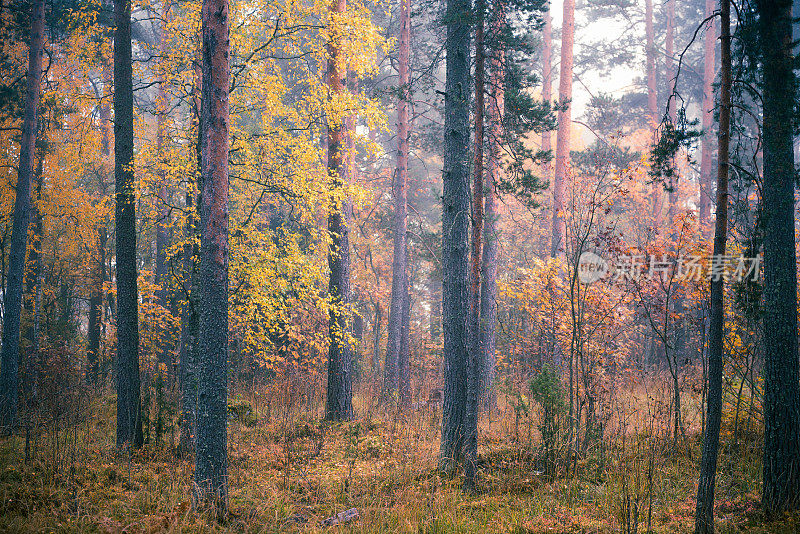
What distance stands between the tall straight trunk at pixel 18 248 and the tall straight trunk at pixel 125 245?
3.33m

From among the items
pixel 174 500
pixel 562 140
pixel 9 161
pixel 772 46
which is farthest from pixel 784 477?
pixel 9 161

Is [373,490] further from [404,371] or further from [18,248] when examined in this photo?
[18,248]

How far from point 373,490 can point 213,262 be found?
144 inches

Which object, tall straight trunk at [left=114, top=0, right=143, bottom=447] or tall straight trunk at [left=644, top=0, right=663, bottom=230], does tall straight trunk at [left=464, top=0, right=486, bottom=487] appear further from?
tall straight trunk at [left=644, top=0, right=663, bottom=230]

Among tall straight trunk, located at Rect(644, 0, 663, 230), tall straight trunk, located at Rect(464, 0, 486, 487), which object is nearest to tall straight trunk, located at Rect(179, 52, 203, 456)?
tall straight trunk, located at Rect(464, 0, 486, 487)

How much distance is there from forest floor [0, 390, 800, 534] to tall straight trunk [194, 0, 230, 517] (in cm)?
66

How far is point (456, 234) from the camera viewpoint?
6.88 m

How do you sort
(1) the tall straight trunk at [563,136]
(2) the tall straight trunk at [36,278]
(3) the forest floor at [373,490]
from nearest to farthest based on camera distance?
(3) the forest floor at [373,490]
(2) the tall straight trunk at [36,278]
(1) the tall straight trunk at [563,136]

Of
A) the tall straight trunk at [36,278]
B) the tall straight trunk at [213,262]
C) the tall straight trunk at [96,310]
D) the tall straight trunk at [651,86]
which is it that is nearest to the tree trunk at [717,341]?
the tall straight trunk at [213,262]

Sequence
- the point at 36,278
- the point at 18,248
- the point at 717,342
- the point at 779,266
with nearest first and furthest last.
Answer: the point at 717,342 → the point at 779,266 → the point at 18,248 → the point at 36,278

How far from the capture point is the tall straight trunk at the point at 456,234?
22.0ft

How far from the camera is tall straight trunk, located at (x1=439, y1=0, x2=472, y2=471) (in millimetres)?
6691

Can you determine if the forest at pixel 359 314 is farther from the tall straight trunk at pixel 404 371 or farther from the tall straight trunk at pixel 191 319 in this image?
the tall straight trunk at pixel 404 371

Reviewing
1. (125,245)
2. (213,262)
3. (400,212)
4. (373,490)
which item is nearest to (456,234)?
(213,262)
